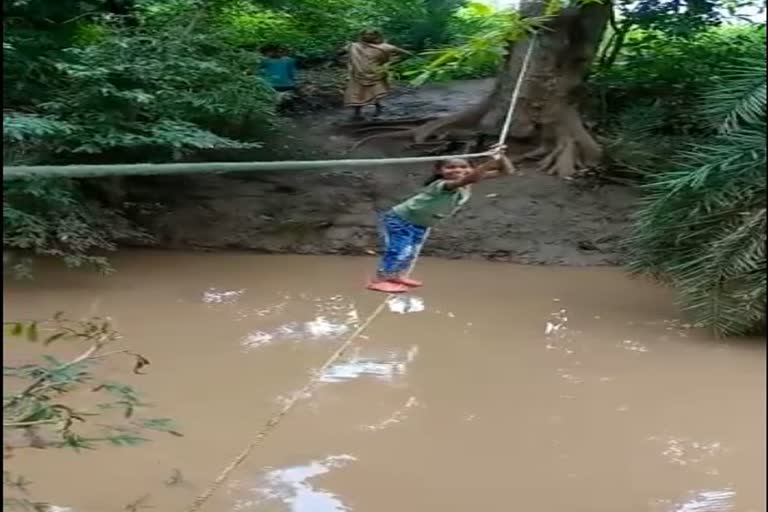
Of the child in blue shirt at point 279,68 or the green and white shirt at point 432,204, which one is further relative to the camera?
the child in blue shirt at point 279,68

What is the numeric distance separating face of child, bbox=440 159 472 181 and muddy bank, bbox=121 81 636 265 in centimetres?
243

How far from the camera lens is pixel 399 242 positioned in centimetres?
337

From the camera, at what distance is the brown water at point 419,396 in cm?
278

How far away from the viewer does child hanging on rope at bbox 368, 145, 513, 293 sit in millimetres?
3180

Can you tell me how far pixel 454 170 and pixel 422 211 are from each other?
18cm

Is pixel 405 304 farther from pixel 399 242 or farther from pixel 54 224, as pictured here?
pixel 54 224

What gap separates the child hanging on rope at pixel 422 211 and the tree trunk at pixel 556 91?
3031mm

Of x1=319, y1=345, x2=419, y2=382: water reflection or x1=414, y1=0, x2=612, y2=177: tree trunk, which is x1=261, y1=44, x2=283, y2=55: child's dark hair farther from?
x1=319, y1=345, x2=419, y2=382: water reflection

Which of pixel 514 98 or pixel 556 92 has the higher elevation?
pixel 556 92

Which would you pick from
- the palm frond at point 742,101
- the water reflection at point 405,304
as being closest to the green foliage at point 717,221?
the palm frond at point 742,101

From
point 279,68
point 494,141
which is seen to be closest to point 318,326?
point 494,141

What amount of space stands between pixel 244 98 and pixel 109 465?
3106 mm

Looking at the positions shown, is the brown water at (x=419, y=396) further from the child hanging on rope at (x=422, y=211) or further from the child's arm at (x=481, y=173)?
the child's arm at (x=481, y=173)

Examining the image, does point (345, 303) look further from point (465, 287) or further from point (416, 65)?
point (416, 65)
